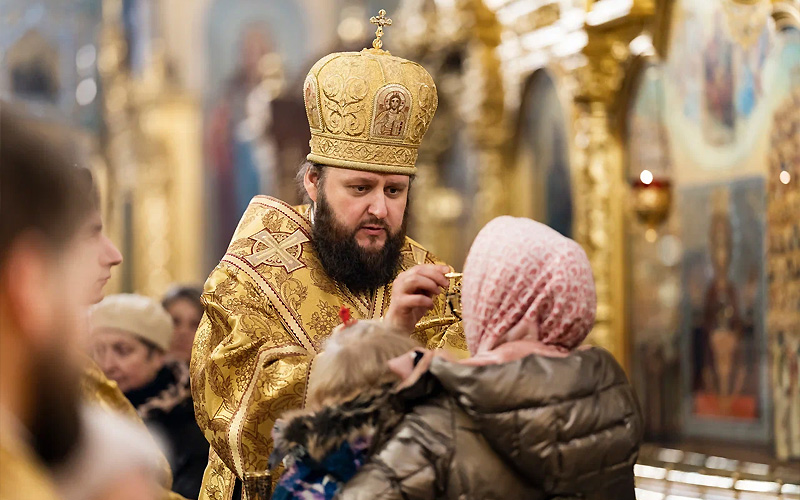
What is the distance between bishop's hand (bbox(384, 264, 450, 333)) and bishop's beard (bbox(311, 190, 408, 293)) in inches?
24.7

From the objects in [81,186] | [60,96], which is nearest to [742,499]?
[81,186]

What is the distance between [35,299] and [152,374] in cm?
417

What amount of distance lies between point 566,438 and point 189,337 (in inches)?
171

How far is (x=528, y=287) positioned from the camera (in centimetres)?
246

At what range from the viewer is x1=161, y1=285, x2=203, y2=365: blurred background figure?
6418 mm

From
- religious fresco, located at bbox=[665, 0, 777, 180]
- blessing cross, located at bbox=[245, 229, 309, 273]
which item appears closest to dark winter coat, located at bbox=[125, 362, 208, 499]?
blessing cross, located at bbox=[245, 229, 309, 273]

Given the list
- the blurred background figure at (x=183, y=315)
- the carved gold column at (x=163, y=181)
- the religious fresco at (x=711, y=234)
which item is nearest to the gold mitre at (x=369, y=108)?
the religious fresco at (x=711, y=234)

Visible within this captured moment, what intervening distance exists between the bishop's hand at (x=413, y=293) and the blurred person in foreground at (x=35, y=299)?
1.64 meters

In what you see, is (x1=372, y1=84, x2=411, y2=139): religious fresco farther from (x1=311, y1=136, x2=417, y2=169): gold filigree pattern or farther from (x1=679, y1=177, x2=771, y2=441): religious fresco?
(x1=679, y1=177, x2=771, y2=441): religious fresco

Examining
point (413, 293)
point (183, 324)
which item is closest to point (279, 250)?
point (413, 293)

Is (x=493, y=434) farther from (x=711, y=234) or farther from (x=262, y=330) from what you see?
(x=711, y=234)

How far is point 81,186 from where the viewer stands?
136 centimetres

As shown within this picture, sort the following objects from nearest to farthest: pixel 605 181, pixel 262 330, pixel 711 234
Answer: pixel 262 330 < pixel 711 234 < pixel 605 181

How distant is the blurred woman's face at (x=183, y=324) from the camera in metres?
6.42
